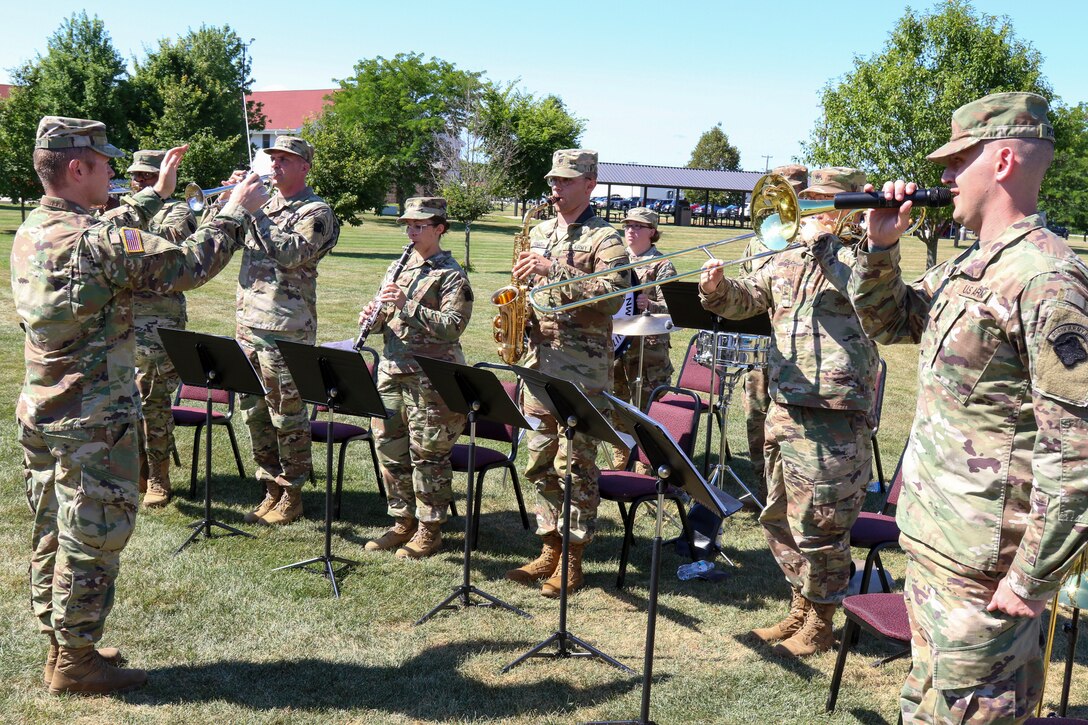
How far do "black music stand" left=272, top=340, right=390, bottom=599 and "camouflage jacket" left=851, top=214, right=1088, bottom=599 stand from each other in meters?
3.56

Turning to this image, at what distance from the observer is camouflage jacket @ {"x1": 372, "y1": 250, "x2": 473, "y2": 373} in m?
6.40

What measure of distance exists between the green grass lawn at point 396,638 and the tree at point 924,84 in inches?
882

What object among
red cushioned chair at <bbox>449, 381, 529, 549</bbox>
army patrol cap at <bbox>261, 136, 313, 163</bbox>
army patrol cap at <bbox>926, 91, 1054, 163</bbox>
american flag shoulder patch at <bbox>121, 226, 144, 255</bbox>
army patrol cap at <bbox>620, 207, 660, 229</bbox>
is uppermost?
army patrol cap at <bbox>261, 136, 313, 163</bbox>

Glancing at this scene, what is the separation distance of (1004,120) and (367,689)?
13.4 feet

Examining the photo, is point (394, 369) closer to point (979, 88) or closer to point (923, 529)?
point (923, 529)

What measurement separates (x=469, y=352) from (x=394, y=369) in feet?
27.6

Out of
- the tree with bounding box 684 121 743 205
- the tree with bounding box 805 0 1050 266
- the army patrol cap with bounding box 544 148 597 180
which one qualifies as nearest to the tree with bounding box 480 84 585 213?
the tree with bounding box 805 0 1050 266

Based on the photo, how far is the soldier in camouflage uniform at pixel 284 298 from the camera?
6.95 meters

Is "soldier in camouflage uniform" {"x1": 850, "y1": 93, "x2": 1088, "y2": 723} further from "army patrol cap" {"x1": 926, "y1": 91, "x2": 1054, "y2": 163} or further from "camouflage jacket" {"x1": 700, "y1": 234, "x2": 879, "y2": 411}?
"camouflage jacket" {"x1": 700, "y1": 234, "x2": 879, "y2": 411}

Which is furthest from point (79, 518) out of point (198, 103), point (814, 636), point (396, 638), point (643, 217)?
point (198, 103)

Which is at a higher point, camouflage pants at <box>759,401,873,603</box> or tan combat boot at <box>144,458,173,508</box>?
camouflage pants at <box>759,401,873,603</box>

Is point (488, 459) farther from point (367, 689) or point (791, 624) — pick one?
point (791, 624)

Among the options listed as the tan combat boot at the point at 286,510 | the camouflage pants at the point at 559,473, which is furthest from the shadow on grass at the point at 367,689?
the tan combat boot at the point at 286,510

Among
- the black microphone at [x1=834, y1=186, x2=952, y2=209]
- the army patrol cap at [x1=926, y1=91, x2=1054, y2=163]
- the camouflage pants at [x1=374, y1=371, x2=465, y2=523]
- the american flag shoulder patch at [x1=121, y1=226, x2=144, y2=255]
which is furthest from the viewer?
the camouflage pants at [x1=374, y1=371, x2=465, y2=523]
